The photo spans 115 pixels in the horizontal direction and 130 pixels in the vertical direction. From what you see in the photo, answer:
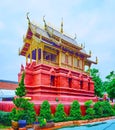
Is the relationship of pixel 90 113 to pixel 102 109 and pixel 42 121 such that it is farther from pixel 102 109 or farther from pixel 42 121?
pixel 42 121

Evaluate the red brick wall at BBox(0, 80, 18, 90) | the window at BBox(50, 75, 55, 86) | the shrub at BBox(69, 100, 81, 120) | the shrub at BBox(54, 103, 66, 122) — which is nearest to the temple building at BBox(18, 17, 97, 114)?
the window at BBox(50, 75, 55, 86)

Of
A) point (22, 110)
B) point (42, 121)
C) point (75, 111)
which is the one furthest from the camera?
point (75, 111)

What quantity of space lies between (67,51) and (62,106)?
814 centimetres

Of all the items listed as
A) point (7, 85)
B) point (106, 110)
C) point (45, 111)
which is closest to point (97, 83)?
point (106, 110)

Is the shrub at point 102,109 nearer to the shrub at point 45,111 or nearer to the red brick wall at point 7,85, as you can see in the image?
the shrub at point 45,111

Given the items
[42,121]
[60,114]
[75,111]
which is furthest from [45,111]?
[75,111]

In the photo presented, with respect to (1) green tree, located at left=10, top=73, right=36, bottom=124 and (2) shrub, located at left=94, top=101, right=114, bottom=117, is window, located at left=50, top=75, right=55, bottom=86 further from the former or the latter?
(1) green tree, located at left=10, top=73, right=36, bottom=124

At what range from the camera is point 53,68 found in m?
21.1

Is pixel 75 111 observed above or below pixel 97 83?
below

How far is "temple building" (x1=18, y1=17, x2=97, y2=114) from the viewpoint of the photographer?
778 inches

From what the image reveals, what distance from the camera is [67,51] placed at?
23.2m

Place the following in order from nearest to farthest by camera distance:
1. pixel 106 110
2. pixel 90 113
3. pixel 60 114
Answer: pixel 60 114
pixel 90 113
pixel 106 110

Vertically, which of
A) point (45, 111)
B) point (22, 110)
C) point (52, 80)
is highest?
point (52, 80)

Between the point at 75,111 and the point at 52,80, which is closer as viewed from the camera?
the point at 75,111
